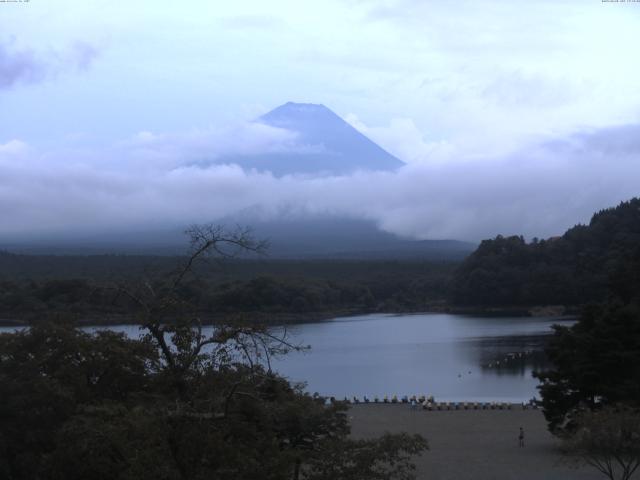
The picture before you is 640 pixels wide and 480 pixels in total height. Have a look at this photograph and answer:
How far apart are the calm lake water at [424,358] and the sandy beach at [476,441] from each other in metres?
2.53

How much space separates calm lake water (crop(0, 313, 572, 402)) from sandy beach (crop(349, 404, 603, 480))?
253 centimetres

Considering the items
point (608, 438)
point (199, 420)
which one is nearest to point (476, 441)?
point (608, 438)

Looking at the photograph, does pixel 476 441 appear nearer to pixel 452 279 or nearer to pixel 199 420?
pixel 199 420

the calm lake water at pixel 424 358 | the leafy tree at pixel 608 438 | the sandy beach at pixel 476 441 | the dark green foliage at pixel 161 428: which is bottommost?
the calm lake water at pixel 424 358

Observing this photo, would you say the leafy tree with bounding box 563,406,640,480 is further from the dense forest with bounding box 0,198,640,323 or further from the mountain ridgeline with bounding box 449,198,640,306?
the mountain ridgeline with bounding box 449,198,640,306

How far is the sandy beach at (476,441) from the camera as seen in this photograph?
476 inches

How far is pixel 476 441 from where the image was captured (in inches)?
593

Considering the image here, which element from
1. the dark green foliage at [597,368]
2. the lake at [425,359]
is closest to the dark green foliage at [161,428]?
the dark green foliage at [597,368]

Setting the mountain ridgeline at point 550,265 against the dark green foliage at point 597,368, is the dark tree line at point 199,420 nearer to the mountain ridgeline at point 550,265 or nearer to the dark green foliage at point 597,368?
the dark green foliage at point 597,368

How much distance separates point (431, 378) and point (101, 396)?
1996 cm

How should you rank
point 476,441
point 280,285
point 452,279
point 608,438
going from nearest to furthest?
point 608,438 < point 476,441 < point 280,285 < point 452,279

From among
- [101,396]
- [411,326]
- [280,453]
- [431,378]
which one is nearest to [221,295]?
[411,326]

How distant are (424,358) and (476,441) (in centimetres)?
1790

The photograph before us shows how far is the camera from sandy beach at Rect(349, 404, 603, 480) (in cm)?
1210
